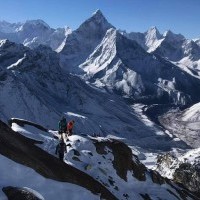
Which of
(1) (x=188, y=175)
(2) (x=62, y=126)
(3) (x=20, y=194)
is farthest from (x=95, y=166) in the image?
(1) (x=188, y=175)

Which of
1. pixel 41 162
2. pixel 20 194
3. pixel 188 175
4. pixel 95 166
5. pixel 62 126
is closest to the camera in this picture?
pixel 20 194

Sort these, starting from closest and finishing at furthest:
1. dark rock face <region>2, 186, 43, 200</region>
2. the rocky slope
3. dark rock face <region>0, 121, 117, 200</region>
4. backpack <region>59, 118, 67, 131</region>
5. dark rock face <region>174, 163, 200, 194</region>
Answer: dark rock face <region>2, 186, 43, 200</region> → dark rock face <region>0, 121, 117, 200</region> → the rocky slope → backpack <region>59, 118, 67, 131</region> → dark rock face <region>174, 163, 200, 194</region>

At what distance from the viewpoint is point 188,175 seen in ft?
423

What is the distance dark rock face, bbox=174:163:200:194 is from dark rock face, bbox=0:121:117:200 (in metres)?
66.6

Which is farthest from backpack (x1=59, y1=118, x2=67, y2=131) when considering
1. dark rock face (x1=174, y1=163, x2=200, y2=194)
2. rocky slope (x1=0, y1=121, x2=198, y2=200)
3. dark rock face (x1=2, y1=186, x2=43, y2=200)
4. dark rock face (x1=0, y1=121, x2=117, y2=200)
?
dark rock face (x1=174, y1=163, x2=200, y2=194)

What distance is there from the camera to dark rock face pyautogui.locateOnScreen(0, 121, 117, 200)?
4767cm

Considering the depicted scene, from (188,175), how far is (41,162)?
83.7 meters

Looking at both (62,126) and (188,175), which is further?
(188,175)

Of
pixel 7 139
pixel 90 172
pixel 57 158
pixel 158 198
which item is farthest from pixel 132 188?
pixel 7 139

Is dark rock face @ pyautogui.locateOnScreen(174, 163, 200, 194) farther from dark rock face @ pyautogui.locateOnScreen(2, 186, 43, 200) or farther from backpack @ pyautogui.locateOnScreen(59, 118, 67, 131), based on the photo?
dark rock face @ pyautogui.locateOnScreen(2, 186, 43, 200)

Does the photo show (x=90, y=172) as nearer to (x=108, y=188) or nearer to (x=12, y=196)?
(x=108, y=188)

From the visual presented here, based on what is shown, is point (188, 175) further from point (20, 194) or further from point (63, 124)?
point (20, 194)

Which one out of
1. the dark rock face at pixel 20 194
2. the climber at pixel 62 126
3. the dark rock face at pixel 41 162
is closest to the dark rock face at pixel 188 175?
the dark rock face at pixel 41 162

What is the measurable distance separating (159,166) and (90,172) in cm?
7445
